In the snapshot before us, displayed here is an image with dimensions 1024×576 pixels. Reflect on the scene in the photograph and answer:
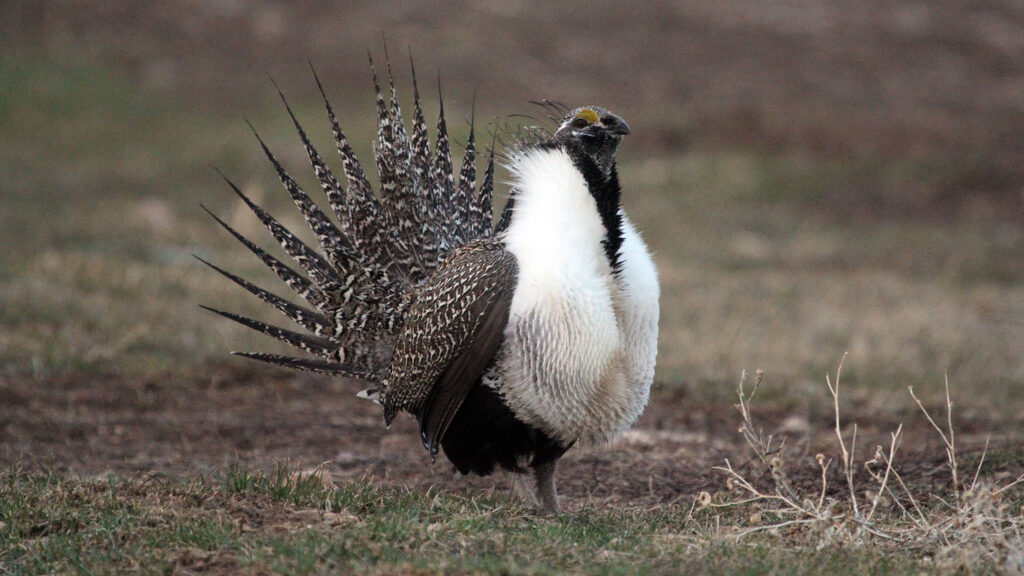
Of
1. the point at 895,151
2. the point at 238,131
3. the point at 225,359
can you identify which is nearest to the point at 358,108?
the point at 238,131

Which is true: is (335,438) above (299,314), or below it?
below

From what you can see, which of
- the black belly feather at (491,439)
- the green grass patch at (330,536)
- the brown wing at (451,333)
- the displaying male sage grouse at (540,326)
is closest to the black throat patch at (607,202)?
the displaying male sage grouse at (540,326)

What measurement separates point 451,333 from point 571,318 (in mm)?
476

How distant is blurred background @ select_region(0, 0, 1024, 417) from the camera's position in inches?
300

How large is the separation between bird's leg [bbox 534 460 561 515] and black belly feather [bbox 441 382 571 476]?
0.11 feet

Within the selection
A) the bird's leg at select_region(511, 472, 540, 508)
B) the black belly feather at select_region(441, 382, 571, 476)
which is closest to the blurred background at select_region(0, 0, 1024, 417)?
the black belly feather at select_region(441, 382, 571, 476)

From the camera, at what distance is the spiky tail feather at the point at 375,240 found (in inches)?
187

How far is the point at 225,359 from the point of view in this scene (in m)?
Result: 7.00

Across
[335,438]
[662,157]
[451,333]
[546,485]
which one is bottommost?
[335,438]

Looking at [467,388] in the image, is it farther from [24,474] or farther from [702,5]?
[702,5]

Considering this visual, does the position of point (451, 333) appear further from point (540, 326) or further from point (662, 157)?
point (662, 157)

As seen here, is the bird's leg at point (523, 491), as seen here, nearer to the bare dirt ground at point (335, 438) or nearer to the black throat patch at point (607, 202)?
the bare dirt ground at point (335, 438)

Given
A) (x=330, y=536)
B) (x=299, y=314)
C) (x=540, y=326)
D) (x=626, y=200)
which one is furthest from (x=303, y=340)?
(x=626, y=200)

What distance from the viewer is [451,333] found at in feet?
13.3
